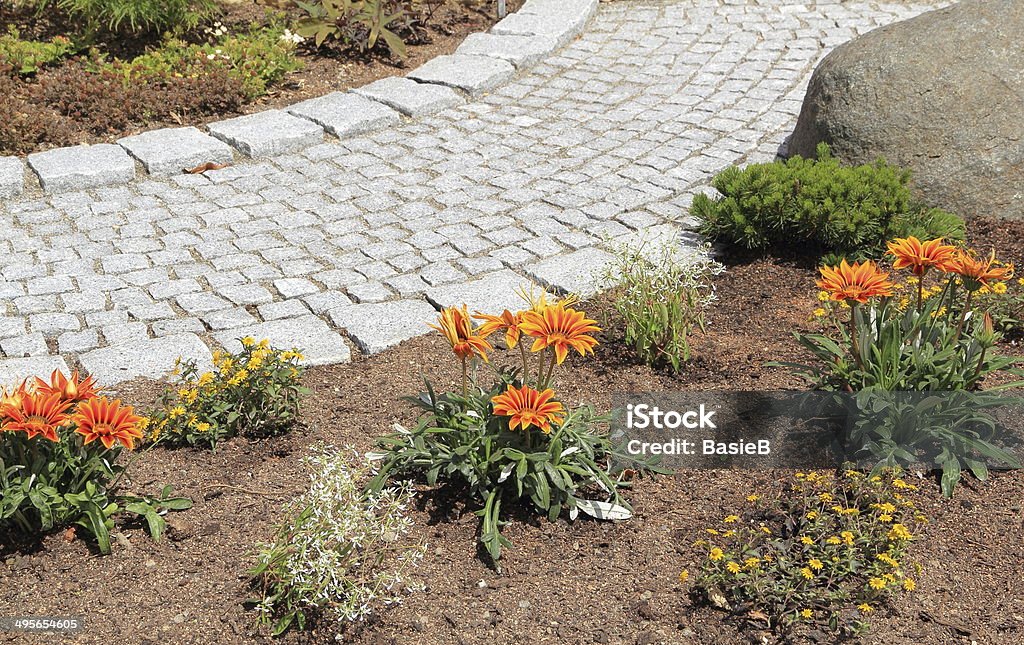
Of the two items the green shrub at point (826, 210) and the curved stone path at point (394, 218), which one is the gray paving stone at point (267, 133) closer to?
the curved stone path at point (394, 218)

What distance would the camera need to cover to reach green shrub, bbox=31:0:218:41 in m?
7.53

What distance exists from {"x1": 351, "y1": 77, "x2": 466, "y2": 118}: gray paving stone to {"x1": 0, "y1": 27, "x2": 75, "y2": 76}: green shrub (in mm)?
2130

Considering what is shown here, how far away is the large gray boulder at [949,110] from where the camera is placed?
5383 mm

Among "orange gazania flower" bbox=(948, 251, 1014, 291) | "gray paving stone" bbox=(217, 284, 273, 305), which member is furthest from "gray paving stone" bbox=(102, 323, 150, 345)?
"orange gazania flower" bbox=(948, 251, 1014, 291)

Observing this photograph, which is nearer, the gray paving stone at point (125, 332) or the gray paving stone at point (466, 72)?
the gray paving stone at point (125, 332)

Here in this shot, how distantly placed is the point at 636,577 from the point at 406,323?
1.92 metres

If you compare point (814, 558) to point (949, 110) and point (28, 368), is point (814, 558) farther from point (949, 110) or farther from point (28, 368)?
point (28, 368)

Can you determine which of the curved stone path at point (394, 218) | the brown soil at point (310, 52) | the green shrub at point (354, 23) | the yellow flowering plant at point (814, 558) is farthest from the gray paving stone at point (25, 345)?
the green shrub at point (354, 23)

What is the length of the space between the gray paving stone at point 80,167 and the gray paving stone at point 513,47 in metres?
2.94

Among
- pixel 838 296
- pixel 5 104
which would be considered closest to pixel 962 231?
pixel 838 296

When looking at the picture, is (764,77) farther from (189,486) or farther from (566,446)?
(189,486)

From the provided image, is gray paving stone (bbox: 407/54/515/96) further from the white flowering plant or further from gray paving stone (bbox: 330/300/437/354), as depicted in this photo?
the white flowering plant

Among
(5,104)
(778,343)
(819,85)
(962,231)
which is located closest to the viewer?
(778,343)

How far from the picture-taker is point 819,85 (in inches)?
227
